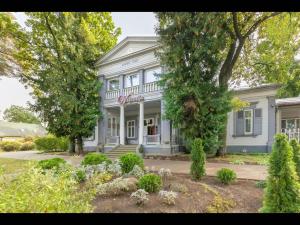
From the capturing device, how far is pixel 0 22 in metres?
16.0

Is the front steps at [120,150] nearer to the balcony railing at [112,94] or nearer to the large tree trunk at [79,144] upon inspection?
the large tree trunk at [79,144]

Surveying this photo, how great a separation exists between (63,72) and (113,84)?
356 centimetres

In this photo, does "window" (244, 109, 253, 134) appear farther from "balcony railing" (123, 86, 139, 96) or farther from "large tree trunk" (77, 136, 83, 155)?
"large tree trunk" (77, 136, 83, 155)

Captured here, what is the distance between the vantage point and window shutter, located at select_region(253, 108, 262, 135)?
1532 cm

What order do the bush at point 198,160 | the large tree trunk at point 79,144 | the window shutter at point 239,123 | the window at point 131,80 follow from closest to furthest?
the bush at point 198,160 < the window shutter at point 239,123 < the window at point 131,80 < the large tree trunk at point 79,144

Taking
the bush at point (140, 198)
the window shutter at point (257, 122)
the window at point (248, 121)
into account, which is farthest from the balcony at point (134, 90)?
the bush at point (140, 198)

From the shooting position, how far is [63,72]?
55.6 feet

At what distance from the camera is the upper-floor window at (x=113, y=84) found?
724 inches

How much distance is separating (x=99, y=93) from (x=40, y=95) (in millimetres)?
4201

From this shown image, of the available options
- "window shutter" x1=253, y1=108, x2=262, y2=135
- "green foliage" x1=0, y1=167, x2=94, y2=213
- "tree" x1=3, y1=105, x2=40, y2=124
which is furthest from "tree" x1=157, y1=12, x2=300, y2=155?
"tree" x1=3, y1=105, x2=40, y2=124

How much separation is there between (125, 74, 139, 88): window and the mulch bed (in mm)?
11797

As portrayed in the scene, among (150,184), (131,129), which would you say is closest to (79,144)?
(131,129)
